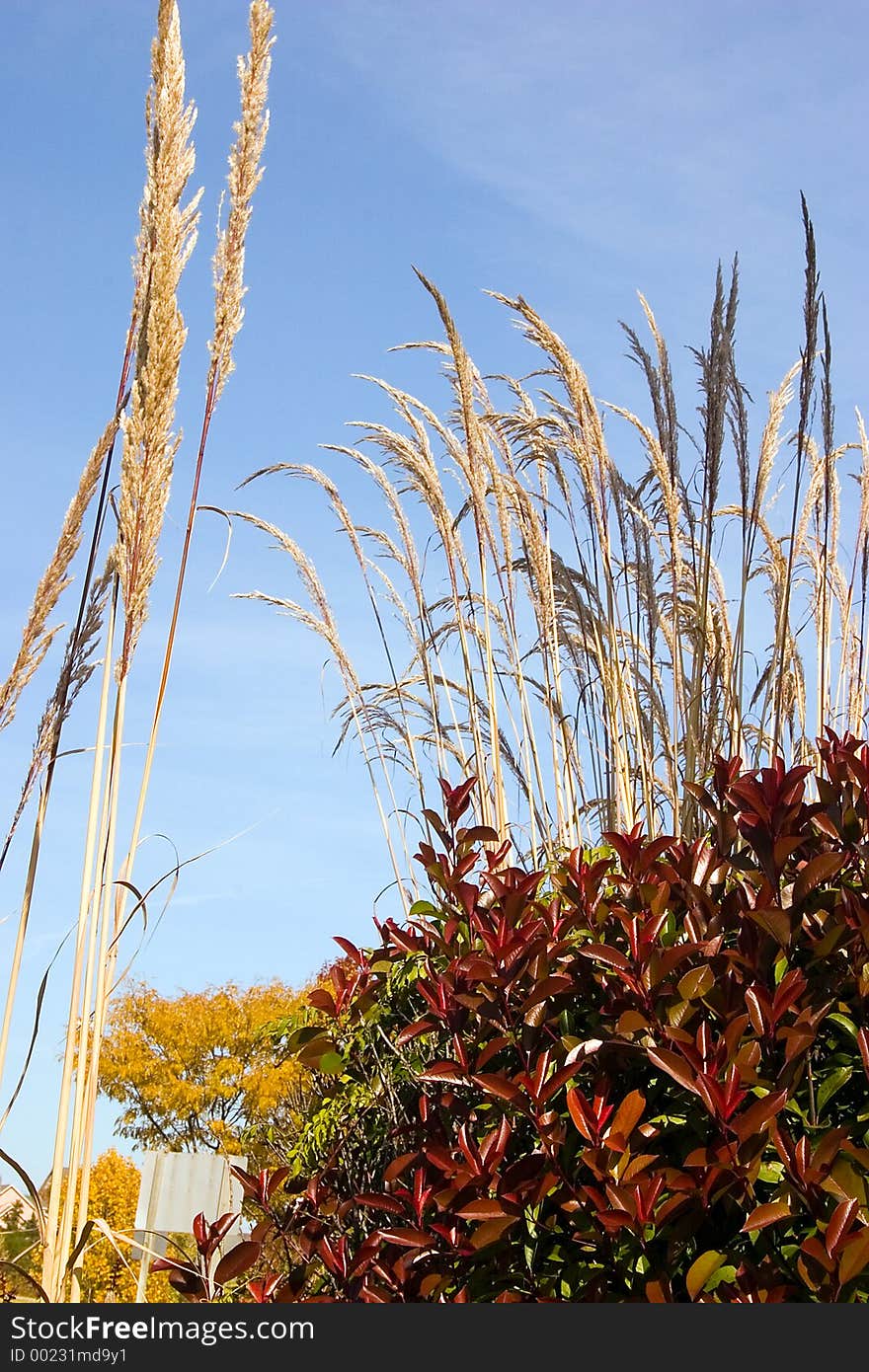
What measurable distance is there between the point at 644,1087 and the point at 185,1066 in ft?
49.3

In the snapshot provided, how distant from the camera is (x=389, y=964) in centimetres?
193

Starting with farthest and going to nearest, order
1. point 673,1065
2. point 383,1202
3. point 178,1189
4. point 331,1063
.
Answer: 1. point 178,1189
2. point 331,1063
3. point 383,1202
4. point 673,1065

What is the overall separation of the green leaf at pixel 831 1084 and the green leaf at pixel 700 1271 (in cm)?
22

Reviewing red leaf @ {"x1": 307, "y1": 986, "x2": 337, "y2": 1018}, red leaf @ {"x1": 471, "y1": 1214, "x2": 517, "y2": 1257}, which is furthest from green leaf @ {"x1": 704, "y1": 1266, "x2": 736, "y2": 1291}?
red leaf @ {"x1": 307, "y1": 986, "x2": 337, "y2": 1018}

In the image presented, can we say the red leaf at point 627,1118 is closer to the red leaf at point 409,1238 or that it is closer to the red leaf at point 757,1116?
the red leaf at point 757,1116

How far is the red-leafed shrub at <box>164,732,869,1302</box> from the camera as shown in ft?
4.32

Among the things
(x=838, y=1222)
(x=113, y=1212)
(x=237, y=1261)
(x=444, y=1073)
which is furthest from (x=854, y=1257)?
(x=113, y=1212)

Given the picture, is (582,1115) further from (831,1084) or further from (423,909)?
(423,909)

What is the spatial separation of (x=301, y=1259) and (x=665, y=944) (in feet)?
2.43

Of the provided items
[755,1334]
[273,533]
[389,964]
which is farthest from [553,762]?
[755,1334]

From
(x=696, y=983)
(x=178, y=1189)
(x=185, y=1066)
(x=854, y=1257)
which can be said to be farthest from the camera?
(x=185, y=1066)

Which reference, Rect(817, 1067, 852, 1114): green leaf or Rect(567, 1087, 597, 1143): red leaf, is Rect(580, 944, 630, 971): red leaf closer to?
Rect(567, 1087, 597, 1143): red leaf

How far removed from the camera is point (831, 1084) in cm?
138

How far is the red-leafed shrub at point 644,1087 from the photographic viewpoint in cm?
132
